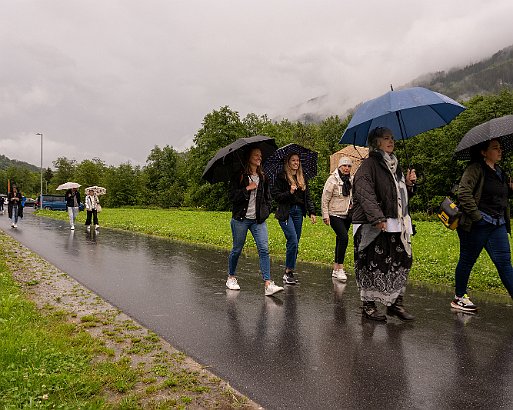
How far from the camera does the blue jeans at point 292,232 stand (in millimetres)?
7527

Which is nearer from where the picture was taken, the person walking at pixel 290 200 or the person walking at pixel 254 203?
the person walking at pixel 254 203

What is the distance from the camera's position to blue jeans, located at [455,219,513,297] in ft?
17.4

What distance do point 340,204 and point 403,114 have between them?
2.15 m

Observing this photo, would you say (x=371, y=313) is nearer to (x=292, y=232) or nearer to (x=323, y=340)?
(x=323, y=340)

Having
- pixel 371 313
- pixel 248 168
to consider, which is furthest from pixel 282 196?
pixel 371 313

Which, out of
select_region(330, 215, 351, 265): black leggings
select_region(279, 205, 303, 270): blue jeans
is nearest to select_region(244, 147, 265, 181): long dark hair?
select_region(279, 205, 303, 270): blue jeans

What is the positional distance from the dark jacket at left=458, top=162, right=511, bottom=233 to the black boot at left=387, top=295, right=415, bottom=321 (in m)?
1.16

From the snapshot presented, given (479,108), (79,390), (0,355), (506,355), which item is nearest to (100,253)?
(0,355)

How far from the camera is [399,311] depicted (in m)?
5.43

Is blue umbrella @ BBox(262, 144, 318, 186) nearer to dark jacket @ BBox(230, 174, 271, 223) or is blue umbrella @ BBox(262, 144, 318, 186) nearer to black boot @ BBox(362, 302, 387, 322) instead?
dark jacket @ BBox(230, 174, 271, 223)

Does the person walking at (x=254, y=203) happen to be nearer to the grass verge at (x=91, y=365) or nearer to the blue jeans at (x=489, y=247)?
the grass verge at (x=91, y=365)

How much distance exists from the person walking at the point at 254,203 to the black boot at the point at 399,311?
1691 mm

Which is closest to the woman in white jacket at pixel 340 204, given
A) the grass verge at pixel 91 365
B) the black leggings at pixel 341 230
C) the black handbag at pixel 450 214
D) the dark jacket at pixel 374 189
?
the black leggings at pixel 341 230

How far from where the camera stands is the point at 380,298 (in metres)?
5.38
